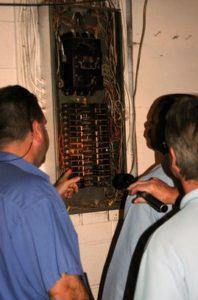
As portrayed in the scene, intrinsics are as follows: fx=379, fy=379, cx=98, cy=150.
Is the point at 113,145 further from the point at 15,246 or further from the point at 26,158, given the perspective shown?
the point at 15,246

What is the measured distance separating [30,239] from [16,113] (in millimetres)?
477

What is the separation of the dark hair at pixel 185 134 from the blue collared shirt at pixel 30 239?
44cm

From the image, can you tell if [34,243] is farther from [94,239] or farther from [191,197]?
[94,239]

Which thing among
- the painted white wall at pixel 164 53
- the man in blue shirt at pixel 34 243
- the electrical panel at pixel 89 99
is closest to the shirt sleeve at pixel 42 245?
the man in blue shirt at pixel 34 243

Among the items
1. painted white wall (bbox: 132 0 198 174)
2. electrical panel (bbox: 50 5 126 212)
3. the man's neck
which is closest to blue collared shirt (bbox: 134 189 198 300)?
the man's neck

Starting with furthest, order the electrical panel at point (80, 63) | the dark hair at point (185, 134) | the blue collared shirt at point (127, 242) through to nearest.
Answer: the electrical panel at point (80, 63) < the blue collared shirt at point (127, 242) < the dark hair at point (185, 134)

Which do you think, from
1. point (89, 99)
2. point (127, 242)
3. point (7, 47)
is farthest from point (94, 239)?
point (7, 47)

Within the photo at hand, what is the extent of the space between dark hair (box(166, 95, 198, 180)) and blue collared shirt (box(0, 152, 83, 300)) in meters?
0.44

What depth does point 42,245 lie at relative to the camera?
123 centimetres

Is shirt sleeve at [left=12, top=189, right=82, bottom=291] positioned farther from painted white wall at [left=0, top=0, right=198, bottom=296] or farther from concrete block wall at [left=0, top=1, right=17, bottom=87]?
concrete block wall at [left=0, top=1, right=17, bottom=87]

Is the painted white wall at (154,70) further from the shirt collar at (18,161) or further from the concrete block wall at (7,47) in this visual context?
the shirt collar at (18,161)

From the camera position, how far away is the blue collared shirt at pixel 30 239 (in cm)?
122

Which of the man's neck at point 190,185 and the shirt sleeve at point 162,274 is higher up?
the man's neck at point 190,185

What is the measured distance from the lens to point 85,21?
1985mm
